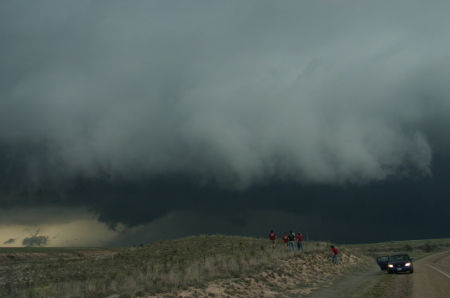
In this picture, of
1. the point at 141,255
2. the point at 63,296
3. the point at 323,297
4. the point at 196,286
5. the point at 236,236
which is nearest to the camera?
the point at 63,296

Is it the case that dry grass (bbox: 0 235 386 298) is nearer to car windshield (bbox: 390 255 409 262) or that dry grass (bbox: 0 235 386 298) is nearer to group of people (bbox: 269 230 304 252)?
group of people (bbox: 269 230 304 252)

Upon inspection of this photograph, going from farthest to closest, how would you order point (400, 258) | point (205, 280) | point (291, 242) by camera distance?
1. point (291, 242)
2. point (400, 258)
3. point (205, 280)

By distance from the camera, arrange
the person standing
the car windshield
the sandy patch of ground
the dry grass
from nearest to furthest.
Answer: the dry grass, the sandy patch of ground, the car windshield, the person standing

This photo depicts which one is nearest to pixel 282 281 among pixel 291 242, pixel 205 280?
pixel 205 280

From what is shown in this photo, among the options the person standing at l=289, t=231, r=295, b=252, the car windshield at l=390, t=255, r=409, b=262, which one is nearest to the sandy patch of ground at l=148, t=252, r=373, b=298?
the person standing at l=289, t=231, r=295, b=252

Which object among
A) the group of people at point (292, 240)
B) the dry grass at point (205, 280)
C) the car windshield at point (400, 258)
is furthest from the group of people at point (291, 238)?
the car windshield at point (400, 258)

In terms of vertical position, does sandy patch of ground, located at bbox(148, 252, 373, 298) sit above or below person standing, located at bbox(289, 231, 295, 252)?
below

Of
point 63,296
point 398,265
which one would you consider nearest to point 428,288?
point 398,265

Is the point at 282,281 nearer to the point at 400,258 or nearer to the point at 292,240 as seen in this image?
the point at 292,240

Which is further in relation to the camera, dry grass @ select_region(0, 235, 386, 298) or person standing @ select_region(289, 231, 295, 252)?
person standing @ select_region(289, 231, 295, 252)

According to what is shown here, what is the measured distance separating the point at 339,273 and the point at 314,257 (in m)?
3.03

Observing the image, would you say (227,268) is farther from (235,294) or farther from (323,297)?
(323,297)

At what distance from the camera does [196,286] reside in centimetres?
1933

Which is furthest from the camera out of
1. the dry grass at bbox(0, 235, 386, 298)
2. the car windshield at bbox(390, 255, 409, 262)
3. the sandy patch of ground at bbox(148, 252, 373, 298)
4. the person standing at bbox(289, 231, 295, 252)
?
the person standing at bbox(289, 231, 295, 252)
